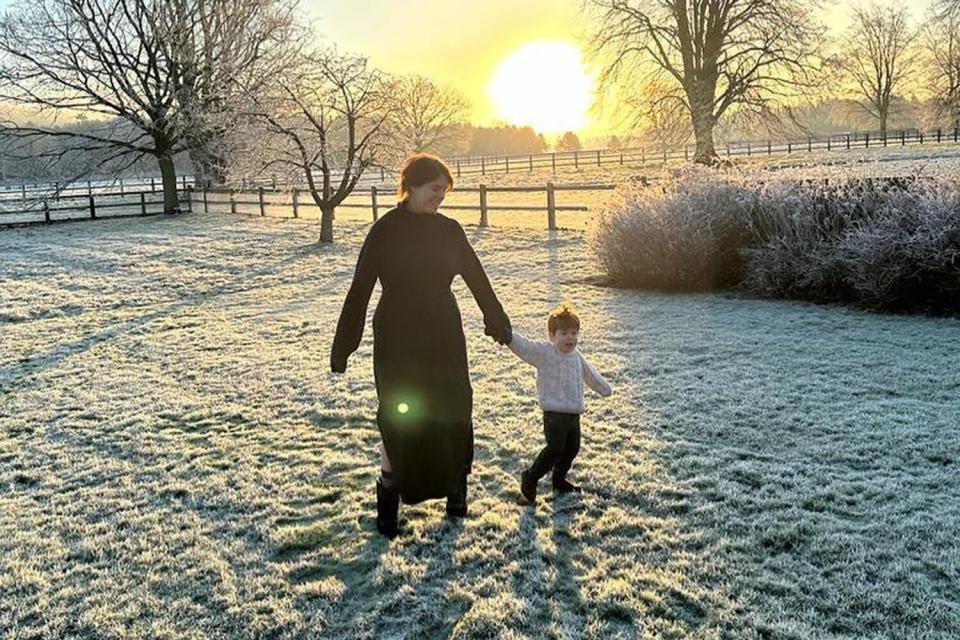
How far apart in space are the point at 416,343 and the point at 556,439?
900 mm

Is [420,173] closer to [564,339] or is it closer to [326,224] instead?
[564,339]

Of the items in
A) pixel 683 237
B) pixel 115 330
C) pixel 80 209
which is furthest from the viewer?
pixel 80 209

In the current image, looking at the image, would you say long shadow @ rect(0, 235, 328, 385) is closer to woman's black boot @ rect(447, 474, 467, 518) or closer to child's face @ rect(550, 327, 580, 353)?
woman's black boot @ rect(447, 474, 467, 518)

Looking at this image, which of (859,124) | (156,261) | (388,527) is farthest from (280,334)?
(859,124)

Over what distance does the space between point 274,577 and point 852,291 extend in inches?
282

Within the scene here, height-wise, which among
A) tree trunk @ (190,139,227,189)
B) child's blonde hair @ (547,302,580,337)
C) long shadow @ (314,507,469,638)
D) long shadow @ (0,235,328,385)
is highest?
tree trunk @ (190,139,227,189)

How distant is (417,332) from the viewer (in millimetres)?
3217

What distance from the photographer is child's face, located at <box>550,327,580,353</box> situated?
353 cm

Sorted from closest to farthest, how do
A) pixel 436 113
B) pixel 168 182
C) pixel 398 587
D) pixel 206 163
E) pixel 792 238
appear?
1. pixel 398 587
2. pixel 792 238
3. pixel 168 182
4. pixel 206 163
5. pixel 436 113

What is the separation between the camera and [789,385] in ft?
17.6

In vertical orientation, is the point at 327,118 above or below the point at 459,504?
above

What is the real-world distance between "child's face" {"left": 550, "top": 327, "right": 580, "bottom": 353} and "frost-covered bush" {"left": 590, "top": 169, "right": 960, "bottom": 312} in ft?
17.8

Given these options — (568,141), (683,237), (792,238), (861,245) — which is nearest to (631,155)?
(683,237)

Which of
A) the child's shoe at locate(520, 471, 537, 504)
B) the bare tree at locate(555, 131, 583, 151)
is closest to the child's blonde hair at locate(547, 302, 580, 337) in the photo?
the child's shoe at locate(520, 471, 537, 504)
